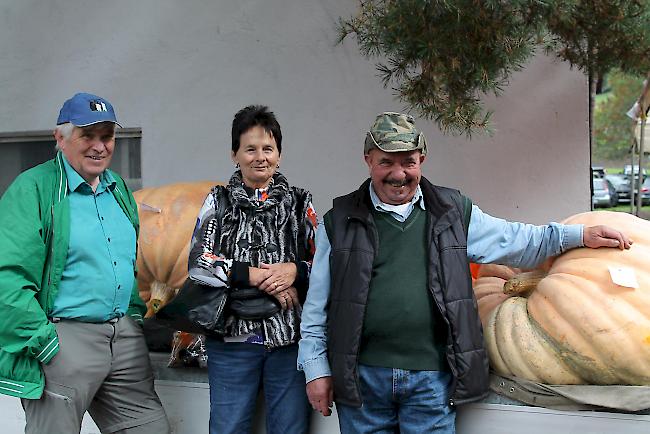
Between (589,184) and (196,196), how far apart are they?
105 inches

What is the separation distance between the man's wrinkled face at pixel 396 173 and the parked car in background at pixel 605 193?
57.8ft

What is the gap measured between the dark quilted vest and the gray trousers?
0.82 metres

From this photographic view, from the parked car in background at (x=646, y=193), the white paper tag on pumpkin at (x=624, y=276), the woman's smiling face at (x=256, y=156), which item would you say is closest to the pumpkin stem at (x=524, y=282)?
the white paper tag on pumpkin at (x=624, y=276)

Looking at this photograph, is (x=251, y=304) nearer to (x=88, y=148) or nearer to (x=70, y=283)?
(x=70, y=283)

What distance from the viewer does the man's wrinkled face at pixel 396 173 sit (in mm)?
2359

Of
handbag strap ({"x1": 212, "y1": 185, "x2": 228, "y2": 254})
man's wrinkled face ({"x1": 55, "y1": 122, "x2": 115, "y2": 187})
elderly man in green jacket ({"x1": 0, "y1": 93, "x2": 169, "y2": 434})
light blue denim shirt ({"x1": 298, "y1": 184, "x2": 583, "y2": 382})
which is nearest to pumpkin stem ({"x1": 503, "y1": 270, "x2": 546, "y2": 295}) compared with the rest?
light blue denim shirt ({"x1": 298, "y1": 184, "x2": 583, "y2": 382})

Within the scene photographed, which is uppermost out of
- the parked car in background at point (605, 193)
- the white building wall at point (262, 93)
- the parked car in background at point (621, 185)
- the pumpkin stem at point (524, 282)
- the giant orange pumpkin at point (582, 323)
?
the parked car in background at point (621, 185)

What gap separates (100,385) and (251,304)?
63cm

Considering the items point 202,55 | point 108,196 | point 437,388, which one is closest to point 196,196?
point 108,196

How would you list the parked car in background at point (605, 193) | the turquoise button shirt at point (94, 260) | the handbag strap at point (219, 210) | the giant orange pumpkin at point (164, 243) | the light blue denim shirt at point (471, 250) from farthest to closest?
the parked car in background at point (605, 193) < the giant orange pumpkin at point (164, 243) < the handbag strap at point (219, 210) < the turquoise button shirt at point (94, 260) < the light blue denim shirt at point (471, 250)

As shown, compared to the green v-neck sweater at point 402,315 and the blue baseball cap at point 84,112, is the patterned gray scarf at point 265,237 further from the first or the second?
the blue baseball cap at point 84,112

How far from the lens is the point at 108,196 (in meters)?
2.71

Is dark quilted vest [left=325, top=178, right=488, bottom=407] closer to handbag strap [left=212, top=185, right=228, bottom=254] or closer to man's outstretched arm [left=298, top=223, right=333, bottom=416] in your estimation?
man's outstretched arm [left=298, top=223, right=333, bottom=416]

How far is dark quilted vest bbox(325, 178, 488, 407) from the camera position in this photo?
231 cm
